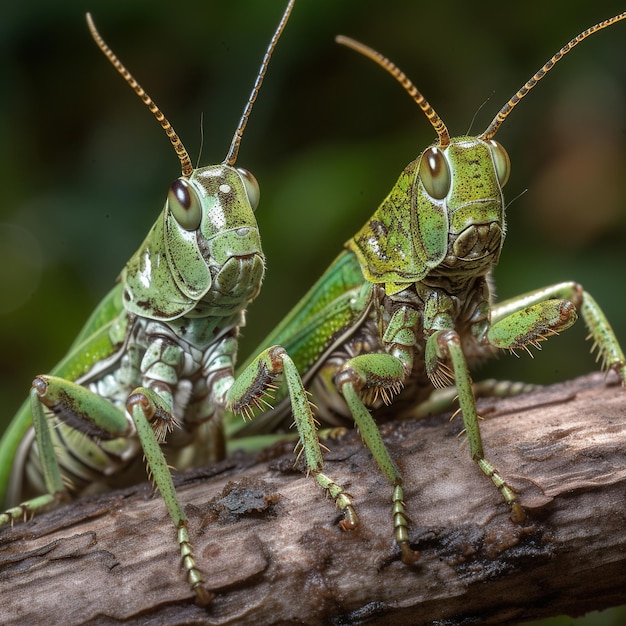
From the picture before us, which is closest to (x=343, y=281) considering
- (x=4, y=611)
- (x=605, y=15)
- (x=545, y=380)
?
(x=545, y=380)

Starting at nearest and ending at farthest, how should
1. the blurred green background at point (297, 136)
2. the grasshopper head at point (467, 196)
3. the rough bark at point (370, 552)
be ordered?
the rough bark at point (370, 552)
the grasshopper head at point (467, 196)
the blurred green background at point (297, 136)

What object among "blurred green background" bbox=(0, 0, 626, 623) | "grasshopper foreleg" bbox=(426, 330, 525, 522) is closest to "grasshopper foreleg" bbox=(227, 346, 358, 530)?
"grasshopper foreleg" bbox=(426, 330, 525, 522)

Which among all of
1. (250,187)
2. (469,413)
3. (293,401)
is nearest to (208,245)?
(250,187)

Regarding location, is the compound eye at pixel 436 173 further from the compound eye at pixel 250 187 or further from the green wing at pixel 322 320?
the compound eye at pixel 250 187

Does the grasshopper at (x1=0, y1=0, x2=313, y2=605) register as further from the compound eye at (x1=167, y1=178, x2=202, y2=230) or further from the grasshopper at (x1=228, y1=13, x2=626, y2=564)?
the grasshopper at (x1=228, y1=13, x2=626, y2=564)

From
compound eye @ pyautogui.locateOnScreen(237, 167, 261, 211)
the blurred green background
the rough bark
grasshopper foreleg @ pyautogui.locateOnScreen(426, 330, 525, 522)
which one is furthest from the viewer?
the blurred green background

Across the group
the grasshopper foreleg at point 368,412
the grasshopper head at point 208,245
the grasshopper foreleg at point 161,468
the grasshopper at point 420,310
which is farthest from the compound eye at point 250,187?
the grasshopper foreleg at point 161,468
